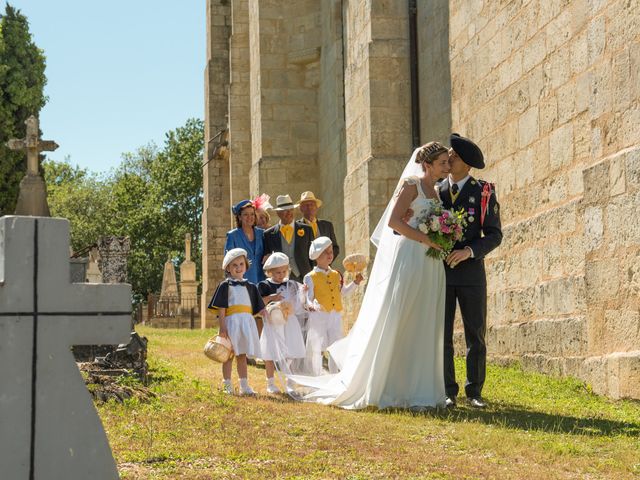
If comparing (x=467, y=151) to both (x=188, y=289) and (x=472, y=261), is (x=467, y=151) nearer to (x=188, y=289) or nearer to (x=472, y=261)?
(x=472, y=261)

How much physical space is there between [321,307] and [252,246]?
4.54 ft

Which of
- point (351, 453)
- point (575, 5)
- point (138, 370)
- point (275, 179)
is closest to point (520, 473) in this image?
point (351, 453)

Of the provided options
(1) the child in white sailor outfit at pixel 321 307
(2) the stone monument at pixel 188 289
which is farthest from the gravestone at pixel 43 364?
(2) the stone monument at pixel 188 289

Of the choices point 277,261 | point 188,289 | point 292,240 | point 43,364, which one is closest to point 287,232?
point 292,240

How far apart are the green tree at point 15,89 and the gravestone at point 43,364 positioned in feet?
114

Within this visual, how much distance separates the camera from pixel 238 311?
29.7ft

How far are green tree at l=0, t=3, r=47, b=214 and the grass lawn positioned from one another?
3127 centimetres

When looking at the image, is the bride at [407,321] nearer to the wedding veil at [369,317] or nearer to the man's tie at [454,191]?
the wedding veil at [369,317]

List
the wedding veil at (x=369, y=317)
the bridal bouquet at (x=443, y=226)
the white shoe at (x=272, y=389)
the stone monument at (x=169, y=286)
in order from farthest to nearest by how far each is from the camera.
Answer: the stone monument at (x=169, y=286) < the white shoe at (x=272, y=389) < the wedding veil at (x=369, y=317) < the bridal bouquet at (x=443, y=226)

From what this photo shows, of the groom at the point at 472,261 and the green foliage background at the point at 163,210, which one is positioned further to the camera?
the green foliage background at the point at 163,210

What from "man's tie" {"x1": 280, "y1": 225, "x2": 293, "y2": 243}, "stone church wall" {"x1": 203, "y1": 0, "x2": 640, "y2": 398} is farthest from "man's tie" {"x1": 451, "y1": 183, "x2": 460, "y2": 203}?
"man's tie" {"x1": 280, "y1": 225, "x2": 293, "y2": 243}

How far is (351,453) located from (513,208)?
21.0 feet

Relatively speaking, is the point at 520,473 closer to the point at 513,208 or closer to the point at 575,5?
the point at 575,5

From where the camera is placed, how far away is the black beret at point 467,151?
25.6 feet
